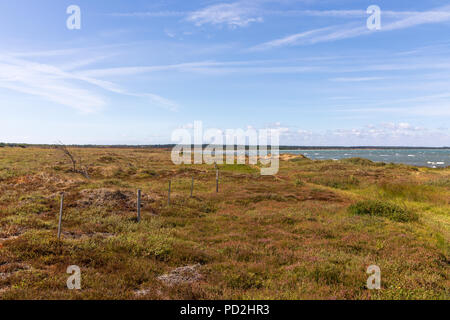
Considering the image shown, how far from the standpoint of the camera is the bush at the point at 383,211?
55.9 feet

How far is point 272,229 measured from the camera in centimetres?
1435

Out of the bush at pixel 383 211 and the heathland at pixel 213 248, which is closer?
the heathland at pixel 213 248

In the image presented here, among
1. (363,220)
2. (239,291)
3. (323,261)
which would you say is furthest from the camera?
(363,220)

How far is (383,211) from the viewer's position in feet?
58.2

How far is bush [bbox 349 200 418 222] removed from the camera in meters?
17.0

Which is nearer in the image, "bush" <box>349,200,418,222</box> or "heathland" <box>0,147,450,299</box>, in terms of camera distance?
"heathland" <box>0,147,450,299</box>
